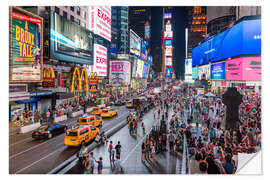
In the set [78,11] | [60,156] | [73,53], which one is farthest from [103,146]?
[78,11]

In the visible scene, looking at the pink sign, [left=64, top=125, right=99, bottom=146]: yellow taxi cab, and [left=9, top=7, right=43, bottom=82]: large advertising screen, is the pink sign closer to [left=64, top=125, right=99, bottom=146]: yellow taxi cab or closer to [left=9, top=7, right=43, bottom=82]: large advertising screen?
[left=9, top=7, right=43, bottom=82]: large advertising screen

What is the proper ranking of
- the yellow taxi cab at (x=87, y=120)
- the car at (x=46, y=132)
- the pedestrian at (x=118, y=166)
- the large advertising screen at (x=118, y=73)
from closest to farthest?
the pedestrian at (x=118, y=166) < the car at (x=46, y=132) < the yellow taxi cab at (x=87, y=120) < the large advertising screen at (x=118, y=73)

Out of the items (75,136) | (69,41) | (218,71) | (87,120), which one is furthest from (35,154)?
(218,71)

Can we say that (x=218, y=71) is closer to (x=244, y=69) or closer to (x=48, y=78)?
(x=244, y=69)

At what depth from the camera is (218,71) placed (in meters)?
20.5

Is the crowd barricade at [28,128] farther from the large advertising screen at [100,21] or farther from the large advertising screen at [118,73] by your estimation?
the large advertising screen at [118,73]

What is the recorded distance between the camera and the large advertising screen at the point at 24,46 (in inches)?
470

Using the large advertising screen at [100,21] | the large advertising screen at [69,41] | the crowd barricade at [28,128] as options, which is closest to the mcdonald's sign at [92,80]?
the large advertising screen at [69,41]

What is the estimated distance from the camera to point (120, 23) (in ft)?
251

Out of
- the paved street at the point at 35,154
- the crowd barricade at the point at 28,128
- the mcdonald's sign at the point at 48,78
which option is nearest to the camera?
the paved street at the point at 35,154

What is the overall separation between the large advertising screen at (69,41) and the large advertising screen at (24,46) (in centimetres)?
279

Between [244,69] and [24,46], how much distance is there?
51.6 ft

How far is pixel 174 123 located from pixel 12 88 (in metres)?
13.4
